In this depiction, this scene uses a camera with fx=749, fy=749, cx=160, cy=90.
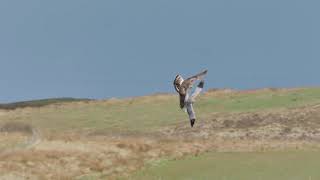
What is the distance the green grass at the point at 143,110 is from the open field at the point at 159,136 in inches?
3.7

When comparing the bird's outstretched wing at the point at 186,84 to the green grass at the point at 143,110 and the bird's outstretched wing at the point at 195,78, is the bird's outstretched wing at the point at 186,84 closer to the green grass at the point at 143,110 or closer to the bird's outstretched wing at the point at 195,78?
the bird's outstretched wing at the point at 195,78

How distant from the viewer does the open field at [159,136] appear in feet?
120

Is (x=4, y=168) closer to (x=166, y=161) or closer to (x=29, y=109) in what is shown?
(x=166, y=161)

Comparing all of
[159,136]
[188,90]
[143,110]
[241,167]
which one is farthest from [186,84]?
[143,110]

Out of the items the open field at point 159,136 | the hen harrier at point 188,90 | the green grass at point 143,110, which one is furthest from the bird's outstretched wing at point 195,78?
the green grass at point 143,110

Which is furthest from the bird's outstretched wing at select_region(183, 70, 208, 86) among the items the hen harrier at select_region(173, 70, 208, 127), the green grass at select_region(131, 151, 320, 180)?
the green grass at select_region(131, 151, 320, 180)

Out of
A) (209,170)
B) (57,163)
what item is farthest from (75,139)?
(209,170)

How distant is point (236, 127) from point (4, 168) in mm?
28484

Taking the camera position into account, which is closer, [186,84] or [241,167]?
[186,84]

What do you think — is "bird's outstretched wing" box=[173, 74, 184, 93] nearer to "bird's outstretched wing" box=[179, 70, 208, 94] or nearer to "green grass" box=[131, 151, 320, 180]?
"bird's outstretched wing" box=[179, 70, 208, 94]

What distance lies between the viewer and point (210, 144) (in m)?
45.4

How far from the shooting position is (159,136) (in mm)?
58781

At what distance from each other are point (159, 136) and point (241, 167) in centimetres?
2546

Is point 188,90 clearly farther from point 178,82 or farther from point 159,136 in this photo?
point 159,136
